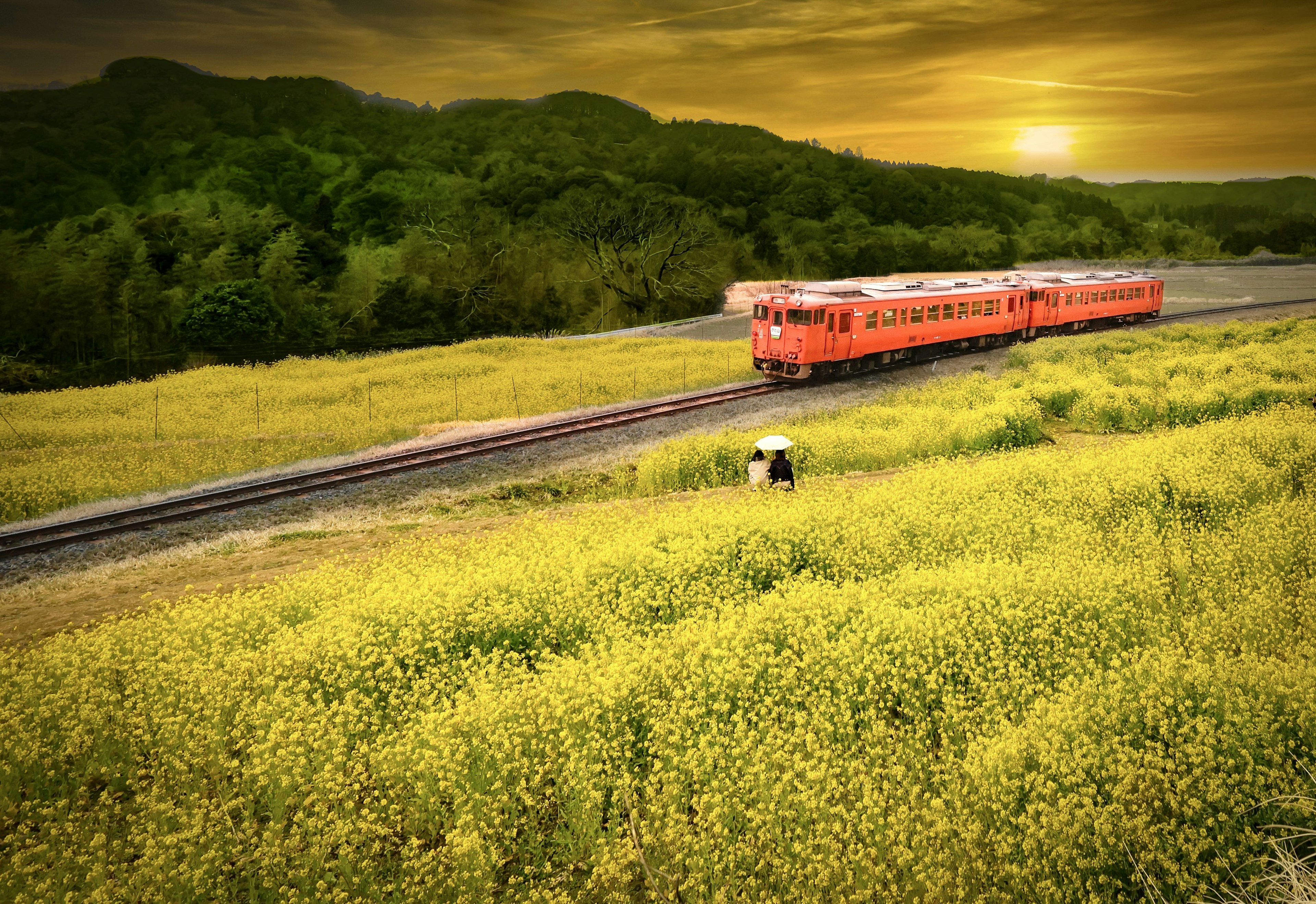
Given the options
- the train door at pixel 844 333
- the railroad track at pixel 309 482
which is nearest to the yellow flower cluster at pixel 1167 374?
the train door at pixel 844 333

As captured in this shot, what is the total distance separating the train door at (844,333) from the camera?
956 inches

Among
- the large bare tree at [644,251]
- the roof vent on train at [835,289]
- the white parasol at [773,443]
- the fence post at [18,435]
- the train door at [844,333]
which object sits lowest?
the fence post at [18,435]

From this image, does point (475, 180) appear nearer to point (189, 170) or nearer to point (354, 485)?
point (189, 170)

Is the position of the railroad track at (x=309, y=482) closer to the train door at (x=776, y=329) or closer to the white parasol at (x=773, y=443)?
the train door at (x=776, y=329)

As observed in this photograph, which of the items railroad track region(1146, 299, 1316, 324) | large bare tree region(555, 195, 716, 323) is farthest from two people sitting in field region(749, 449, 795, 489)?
large bare tree region(555, 195, 716, 323)

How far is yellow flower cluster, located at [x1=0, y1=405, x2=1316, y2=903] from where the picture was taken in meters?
4.63

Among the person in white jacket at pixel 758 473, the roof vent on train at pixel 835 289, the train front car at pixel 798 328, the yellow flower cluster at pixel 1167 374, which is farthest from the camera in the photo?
the roof vent on train at pixel 835 289

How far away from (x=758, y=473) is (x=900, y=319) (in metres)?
15.5

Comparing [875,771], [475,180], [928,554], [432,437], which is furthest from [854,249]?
[875,771]

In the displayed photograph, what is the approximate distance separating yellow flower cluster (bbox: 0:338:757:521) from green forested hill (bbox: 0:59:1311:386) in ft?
39.1

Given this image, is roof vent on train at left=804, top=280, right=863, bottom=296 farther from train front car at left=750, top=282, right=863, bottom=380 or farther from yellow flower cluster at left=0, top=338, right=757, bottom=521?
yellow flower cluster at left=0, top=338, right=757, bottom=521

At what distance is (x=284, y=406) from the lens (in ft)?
87.0

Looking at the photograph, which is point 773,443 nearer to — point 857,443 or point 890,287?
point 857,443

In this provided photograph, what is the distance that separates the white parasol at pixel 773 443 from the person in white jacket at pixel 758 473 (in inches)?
9.1
